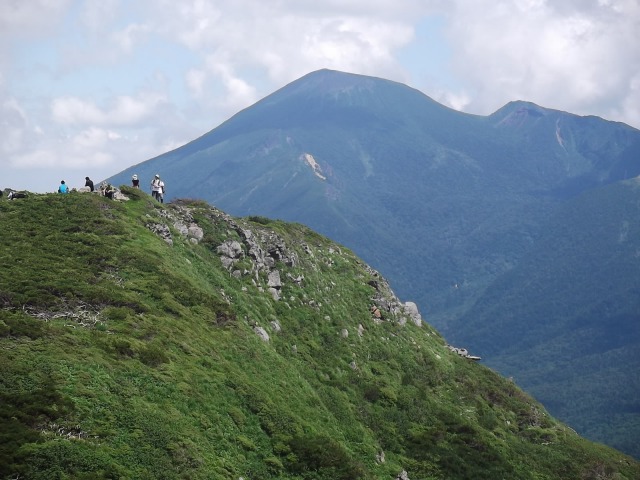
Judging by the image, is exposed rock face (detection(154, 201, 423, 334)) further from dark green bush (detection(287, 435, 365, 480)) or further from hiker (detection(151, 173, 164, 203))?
dark green bush (detection(287, 435, 365, 480))

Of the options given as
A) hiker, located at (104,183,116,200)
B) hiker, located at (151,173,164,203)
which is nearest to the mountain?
hiker, located at (104,183,116,200)

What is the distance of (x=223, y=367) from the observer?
1534 inches

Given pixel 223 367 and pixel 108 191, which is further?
pixel 108 191

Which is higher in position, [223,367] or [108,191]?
[108,191]

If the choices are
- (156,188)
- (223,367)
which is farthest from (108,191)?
(223,367)

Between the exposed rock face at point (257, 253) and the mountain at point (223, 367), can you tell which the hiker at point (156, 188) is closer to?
the exposed rock face at point (257, 253)

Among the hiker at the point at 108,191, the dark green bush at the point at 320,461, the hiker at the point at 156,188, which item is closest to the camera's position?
the dark green bush at the point at 320,461

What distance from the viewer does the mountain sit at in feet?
93.6

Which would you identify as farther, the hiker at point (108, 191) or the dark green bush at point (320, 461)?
the hiker at point (108, 191)

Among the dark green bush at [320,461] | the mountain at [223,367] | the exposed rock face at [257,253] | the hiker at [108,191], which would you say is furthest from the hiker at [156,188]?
the dark green bush at [320,461]

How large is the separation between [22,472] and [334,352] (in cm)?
3182

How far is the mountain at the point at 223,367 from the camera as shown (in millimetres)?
28531

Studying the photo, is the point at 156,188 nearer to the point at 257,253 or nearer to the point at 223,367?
the point at 257,253

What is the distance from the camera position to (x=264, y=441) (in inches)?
1399
